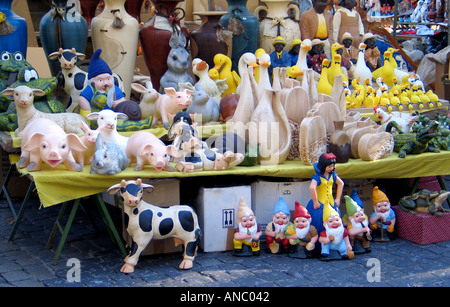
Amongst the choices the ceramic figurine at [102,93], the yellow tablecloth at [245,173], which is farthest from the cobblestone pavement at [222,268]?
the ceramic figurine at [102,93]

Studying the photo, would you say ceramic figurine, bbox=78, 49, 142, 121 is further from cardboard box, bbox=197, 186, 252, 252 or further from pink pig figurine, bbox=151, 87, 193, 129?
cardboard box, bbox=197, 186, 252, 252

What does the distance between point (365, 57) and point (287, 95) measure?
2552mm

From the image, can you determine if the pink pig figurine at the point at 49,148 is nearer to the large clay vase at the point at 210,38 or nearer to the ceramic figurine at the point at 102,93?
the ceramic figurine at the point at 102,93

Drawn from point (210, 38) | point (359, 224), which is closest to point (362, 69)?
point (210, 38)

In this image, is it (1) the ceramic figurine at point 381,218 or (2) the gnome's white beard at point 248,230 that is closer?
(2) the gnome's white beard at point 248,230

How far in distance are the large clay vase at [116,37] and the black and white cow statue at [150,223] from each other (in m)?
2.03

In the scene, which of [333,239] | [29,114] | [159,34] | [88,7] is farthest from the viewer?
[88,7]

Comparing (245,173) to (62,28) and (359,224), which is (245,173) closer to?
(359,224)

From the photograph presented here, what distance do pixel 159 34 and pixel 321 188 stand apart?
7.61ft

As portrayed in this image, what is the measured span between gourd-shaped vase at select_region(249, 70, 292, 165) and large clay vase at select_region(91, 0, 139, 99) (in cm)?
172

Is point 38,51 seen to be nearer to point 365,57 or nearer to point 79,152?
point 79,152

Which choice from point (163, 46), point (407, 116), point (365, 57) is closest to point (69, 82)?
point (163, 46)

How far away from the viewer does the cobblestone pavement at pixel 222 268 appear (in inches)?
168

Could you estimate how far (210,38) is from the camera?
621cm
